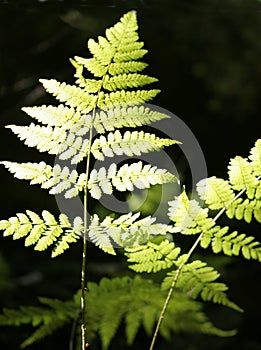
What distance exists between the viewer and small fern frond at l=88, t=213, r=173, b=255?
846 millimetres

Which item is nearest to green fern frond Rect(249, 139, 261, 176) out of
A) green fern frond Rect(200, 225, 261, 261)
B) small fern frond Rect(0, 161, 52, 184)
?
green fern frond Rect(200, 225, 261, 261)

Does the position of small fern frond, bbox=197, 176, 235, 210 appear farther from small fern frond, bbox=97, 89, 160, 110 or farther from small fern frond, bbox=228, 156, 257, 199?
small fern frond, bbox=97, 89, 160, 110

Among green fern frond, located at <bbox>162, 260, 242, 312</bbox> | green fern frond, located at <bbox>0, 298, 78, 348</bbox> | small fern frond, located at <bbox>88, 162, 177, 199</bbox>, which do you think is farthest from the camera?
green fern frond, located at <bbox>0, 298, 78, 348</bbox>

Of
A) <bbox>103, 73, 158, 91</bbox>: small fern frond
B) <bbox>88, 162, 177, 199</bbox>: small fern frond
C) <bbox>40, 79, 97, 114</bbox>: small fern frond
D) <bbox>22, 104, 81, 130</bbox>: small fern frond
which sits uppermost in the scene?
<bbox>103, 73, 158, 91</bbox>: small fern frond

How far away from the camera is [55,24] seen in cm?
262

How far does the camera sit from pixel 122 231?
2.83 feet

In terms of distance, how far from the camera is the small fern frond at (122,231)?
0.85m

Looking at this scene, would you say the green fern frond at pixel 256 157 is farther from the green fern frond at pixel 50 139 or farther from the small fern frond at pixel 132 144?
the green fern frond at pixel 50 139

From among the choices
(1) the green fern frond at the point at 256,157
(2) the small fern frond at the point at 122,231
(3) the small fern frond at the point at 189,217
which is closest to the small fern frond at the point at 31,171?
(2) the small fern frond at the point at 122,231

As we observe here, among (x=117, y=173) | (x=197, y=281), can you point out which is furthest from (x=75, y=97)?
(x=197, y=281)

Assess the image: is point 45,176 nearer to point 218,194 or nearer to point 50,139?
point 50,139

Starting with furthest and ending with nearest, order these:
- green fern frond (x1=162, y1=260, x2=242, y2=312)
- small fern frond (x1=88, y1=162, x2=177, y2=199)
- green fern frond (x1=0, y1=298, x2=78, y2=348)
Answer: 1. green fern frond (x1=0, y1=298, x2=78, y2=348)
2. green fern frond (x1=162, y1=260, x2=242, y2=312)
3. small fern frond (x1=88, y1=162, x2=177, y2=199)

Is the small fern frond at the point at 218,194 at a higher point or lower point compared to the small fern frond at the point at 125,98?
lower

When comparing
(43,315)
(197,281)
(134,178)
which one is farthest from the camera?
(43,315)
